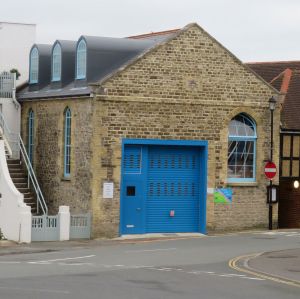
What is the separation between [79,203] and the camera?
34.8 metres

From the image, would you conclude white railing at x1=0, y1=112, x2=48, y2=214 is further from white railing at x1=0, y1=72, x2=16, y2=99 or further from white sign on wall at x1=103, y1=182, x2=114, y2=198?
white sign on wall at x1=103, y1=182, x2=114, y2=198

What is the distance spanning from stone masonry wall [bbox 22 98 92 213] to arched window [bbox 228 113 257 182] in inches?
224

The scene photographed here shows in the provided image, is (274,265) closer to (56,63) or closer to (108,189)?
(108,189)

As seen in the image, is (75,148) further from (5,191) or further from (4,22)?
(4,22)

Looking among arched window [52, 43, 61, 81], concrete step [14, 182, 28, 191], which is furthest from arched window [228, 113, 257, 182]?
concrete step [14, 182, 28, 191]

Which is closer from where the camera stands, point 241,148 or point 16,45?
point 241,148

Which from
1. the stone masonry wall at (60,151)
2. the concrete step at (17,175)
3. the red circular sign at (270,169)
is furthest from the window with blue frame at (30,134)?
the red circular sign at (270,169)

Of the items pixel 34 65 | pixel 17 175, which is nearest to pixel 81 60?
pixel 34 65

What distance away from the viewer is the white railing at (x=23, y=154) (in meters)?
36.8

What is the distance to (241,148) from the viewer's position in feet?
121

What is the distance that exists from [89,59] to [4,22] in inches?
396

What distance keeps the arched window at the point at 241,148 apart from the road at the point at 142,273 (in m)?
4.75

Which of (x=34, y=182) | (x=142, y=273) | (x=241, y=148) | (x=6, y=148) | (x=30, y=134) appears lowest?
(x=142, y=273)

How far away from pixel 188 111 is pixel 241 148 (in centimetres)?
282
